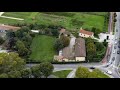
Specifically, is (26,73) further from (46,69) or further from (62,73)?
(62,73)

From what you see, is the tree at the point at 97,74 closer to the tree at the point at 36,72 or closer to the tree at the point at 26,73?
the tree at the point at 36,72

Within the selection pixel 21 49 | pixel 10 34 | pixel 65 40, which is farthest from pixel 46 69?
pixel 10 34

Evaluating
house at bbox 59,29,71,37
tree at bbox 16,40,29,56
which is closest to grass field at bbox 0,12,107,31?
house at bbox 59,29,71,37

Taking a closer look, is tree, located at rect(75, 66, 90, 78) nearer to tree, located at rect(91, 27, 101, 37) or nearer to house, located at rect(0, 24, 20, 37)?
tree, located at rect(91, 27, 101, 37)
